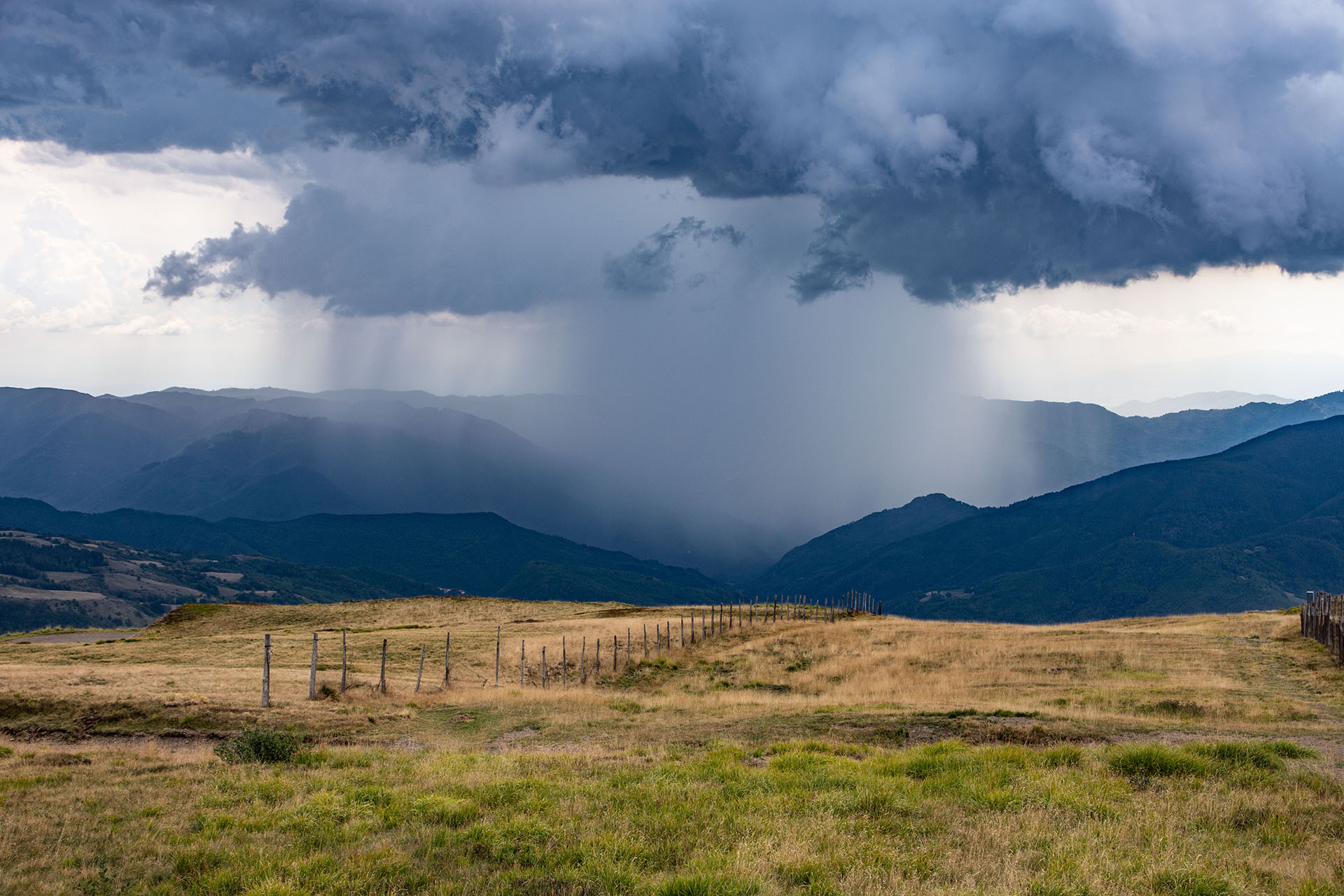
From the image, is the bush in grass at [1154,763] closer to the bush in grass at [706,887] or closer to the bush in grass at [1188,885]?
the bush in grass at [1188,885]

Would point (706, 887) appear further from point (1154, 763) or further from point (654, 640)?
point (654, 640)

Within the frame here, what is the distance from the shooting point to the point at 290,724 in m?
23.5

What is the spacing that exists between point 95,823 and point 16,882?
2.41 m

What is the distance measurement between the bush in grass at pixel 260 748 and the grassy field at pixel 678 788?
437 mm

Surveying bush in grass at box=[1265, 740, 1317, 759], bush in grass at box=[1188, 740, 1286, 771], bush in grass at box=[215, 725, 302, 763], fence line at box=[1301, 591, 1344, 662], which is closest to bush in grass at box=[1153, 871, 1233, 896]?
bush in grass at box=[1188, 740, 1286, 771]

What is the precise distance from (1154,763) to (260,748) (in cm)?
1759

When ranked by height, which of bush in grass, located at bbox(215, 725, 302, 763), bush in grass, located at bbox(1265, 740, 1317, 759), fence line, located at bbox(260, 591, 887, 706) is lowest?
fence line, located at bbox(260, 591, 887, 706)

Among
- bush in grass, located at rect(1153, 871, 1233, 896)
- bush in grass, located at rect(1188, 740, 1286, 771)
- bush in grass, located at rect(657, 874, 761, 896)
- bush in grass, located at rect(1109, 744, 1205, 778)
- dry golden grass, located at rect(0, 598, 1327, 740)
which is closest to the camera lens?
bush in grass, located at rect(657, 874, 761, 896)

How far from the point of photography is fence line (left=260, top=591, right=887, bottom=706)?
35.2 m

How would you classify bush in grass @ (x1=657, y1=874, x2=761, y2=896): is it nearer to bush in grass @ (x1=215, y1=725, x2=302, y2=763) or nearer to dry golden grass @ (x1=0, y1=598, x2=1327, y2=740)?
bush in grass @ (x1=215, y1=725, x2=302, y2=763)

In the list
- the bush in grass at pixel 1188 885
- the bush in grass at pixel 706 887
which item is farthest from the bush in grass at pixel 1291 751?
the bush in grass at pixel 706 887

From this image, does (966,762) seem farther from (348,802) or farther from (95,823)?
(95,823)

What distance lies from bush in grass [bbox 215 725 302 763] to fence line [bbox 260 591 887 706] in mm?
8092

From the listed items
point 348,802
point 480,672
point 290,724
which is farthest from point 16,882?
point 480,672
